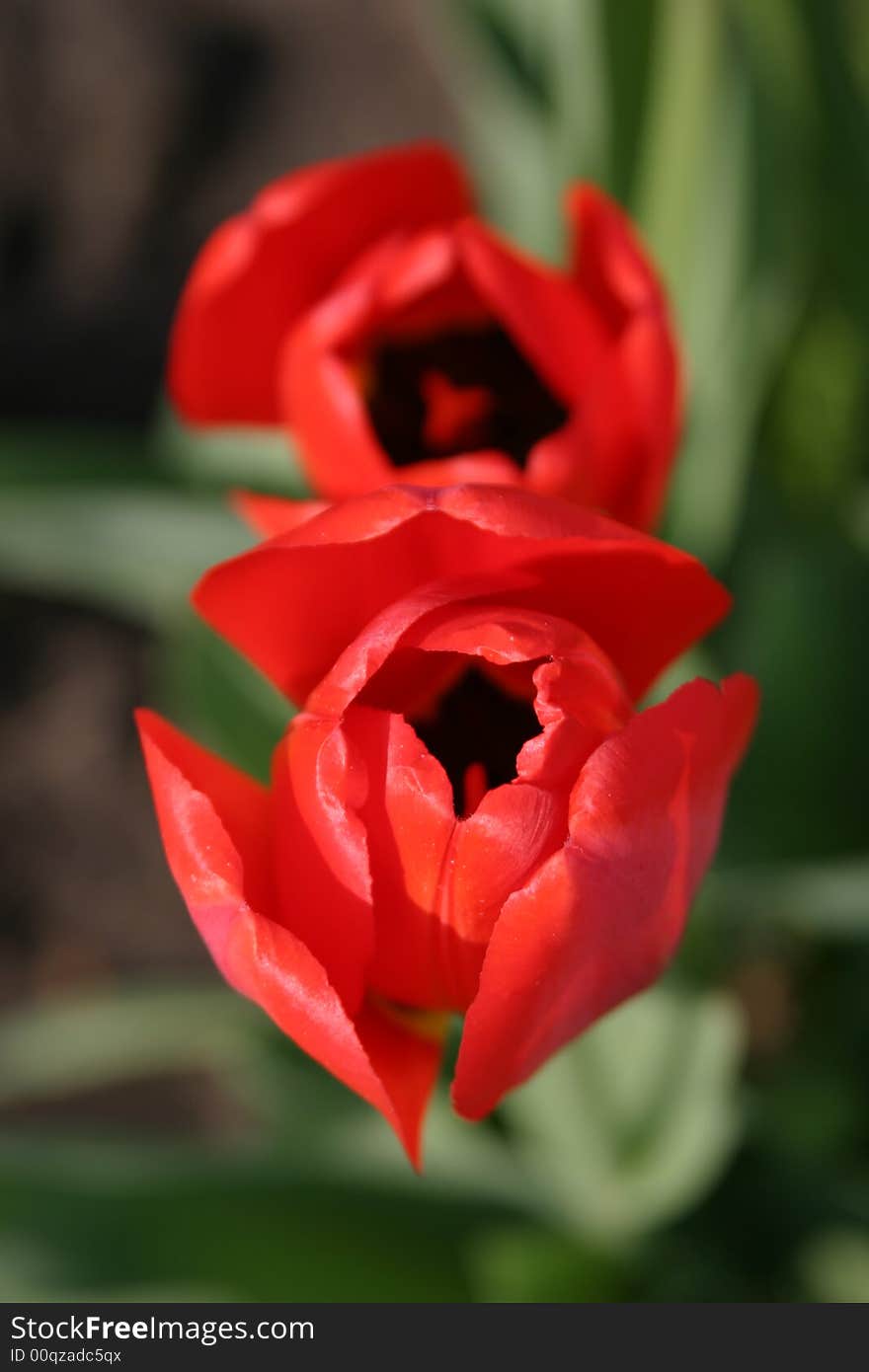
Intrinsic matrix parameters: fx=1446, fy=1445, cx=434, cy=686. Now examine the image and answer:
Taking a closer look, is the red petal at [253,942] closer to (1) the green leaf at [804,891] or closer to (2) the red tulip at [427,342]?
(2) the red tulip at [427,342]

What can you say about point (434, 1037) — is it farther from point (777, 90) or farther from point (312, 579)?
point (777, 90)

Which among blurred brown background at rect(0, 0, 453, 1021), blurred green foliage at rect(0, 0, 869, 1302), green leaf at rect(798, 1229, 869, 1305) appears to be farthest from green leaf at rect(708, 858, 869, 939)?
blurred brown background at rect(0, 0, 453, 1021)

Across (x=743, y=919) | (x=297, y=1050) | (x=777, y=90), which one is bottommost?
(x=297, y=1050)

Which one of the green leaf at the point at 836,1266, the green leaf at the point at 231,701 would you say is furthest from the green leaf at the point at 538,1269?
the green leaf at the point at 231,701

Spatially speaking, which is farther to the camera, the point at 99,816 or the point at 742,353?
the point at 99,816

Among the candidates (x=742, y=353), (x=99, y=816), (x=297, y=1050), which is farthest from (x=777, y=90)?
(x=99, y=816)

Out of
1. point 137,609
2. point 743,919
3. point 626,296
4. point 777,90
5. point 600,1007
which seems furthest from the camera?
point 137,609
